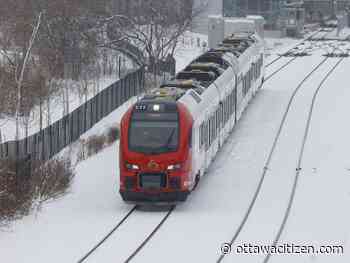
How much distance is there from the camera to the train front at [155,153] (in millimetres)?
23359

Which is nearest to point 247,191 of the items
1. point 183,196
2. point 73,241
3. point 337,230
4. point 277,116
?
point 183,196

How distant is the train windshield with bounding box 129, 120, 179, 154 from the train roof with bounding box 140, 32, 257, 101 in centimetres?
116

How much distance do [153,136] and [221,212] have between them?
8.58 feet

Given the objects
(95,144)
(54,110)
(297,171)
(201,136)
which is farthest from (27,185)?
(54,110)

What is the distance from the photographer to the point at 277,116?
3803cm

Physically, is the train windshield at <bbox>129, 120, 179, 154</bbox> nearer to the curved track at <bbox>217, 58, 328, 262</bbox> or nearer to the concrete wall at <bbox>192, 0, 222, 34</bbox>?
the curved track at <bbox>217, 58, 328, 262</bbox>

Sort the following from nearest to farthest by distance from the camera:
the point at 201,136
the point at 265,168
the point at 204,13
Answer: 1. the point at 201,136
2. the point at 265,168
3. the point at 204,13

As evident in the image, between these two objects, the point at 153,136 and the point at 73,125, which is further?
the point at 73,125

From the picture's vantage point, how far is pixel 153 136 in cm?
2355

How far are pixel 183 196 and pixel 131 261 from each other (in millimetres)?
4385

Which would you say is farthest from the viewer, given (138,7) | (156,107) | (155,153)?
(138,7)

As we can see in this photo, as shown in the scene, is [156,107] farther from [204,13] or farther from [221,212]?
[204,13]

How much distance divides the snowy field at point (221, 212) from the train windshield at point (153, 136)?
5.67 feet

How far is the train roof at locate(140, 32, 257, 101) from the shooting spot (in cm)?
2553
